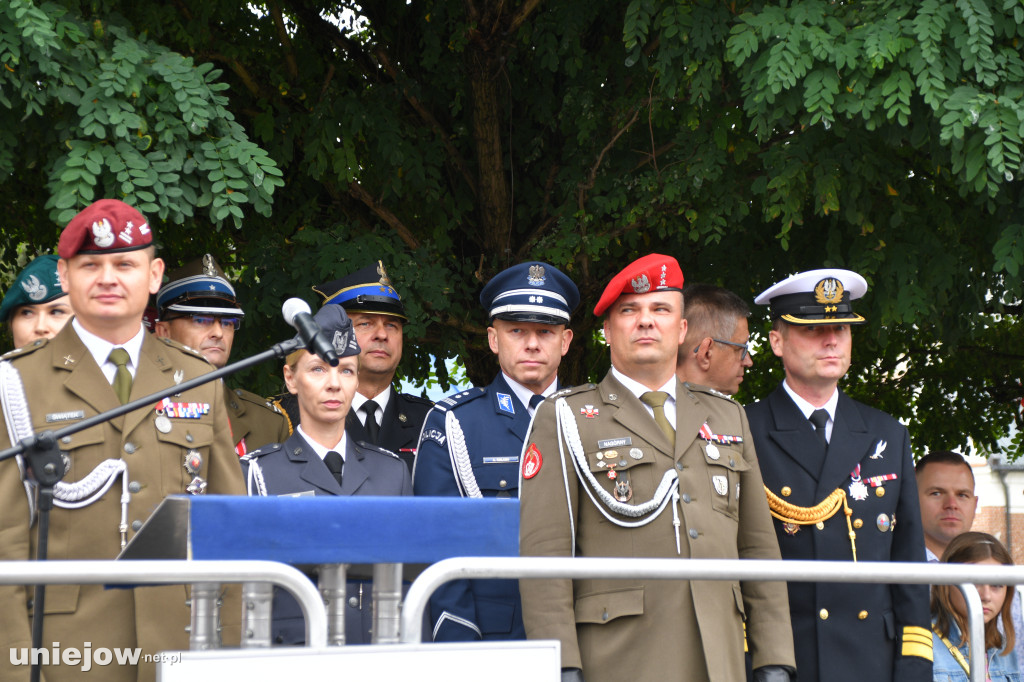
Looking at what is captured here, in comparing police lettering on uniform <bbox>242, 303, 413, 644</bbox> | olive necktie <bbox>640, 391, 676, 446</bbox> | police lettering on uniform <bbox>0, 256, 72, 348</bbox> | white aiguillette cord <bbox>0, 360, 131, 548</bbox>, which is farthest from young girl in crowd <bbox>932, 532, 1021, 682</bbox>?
police lettering on uniform <bbox>0, 256, 72, 348</bbox>

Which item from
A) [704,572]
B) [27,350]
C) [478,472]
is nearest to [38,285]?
[27,350]

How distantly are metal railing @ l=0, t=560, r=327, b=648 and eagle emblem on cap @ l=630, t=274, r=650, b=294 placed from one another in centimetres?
195

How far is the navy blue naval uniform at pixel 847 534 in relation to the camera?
12.6 feet

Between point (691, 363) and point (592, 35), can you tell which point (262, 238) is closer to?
point (592, 35)

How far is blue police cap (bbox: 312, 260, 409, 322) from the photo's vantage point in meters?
5.11

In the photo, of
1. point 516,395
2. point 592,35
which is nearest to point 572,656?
point 516,395

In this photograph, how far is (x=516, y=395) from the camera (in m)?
4.41

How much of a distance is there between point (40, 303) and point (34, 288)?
64 millimetres

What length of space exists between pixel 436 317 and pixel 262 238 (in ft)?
3.46

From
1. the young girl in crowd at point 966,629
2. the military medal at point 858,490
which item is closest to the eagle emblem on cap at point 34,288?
the military medal at point 858,490

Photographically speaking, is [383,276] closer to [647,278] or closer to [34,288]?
[34,288]

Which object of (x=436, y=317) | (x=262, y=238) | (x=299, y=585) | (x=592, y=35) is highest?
(x=592, y=35)

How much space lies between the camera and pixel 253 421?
16.3 feet

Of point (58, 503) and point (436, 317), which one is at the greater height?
point (436, 317)
